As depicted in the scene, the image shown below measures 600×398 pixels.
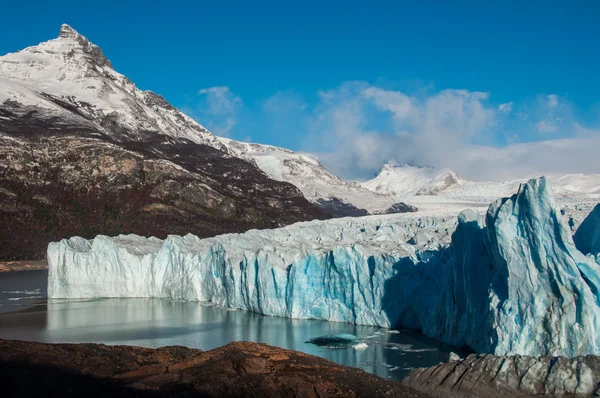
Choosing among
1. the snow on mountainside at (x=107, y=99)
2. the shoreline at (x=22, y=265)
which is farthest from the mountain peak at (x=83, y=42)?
the shoreline at (x=22, y=265)

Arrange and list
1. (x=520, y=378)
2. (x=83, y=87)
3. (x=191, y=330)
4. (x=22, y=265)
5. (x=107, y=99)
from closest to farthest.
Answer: (x=520, y=378)
(x=191, y=330)
(x=22, y=265)
(x=83, y=87)
(x=107, y=99)

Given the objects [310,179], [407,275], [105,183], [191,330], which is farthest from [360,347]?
[310,179]

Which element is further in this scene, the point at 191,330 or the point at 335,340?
the point at 191,330

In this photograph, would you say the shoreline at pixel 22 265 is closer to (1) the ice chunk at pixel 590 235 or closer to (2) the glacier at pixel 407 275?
(2) the glacier at pixel 407 275

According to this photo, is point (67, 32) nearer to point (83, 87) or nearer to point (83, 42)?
point (83, 42)

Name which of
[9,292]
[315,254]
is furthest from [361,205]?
[315,254]

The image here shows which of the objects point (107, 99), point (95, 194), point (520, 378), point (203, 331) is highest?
point (107, 99)
